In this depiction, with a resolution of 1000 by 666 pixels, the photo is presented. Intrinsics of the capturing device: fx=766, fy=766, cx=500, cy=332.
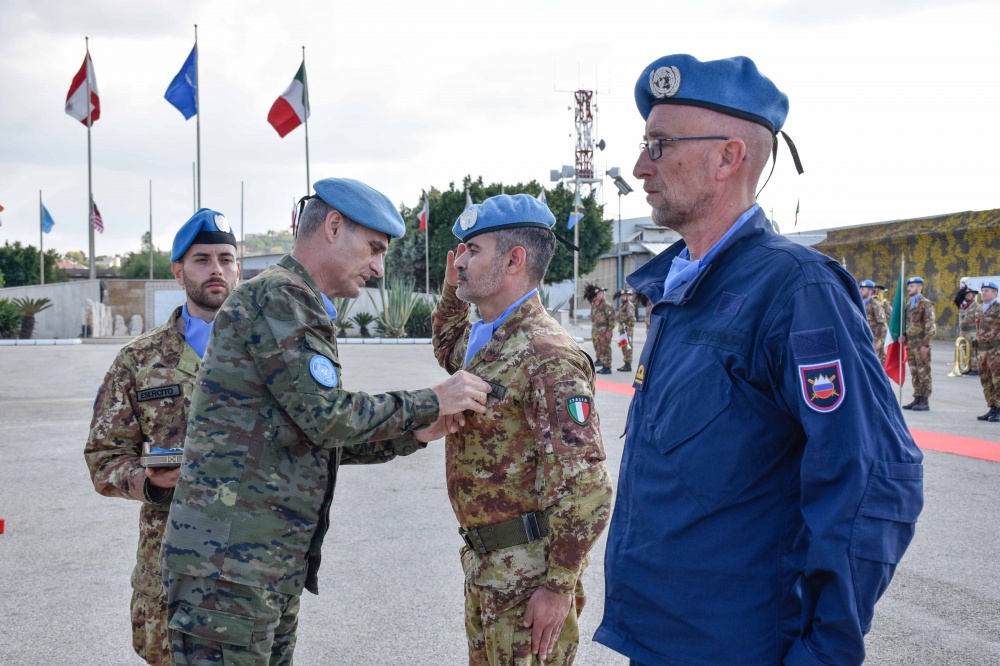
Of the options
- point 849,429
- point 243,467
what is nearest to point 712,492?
point 849,429

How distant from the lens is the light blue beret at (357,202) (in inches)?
88.3

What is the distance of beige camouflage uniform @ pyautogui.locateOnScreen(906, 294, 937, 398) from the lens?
1209 cm

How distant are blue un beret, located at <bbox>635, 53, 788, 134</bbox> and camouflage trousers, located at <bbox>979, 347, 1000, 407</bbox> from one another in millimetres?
10993

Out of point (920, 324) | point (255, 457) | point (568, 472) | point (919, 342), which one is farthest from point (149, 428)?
point (920, 324)

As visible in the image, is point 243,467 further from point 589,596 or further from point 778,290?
point 589,596

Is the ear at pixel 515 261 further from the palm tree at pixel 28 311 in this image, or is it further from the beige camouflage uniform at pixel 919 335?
the palm tree at pixel 28 311

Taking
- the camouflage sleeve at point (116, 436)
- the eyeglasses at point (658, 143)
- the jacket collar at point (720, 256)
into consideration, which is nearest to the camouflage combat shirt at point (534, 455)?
the jacket collar at point (720, 256)

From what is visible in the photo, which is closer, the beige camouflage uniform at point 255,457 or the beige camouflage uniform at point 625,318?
the beige camouflage uniform at point 255,457

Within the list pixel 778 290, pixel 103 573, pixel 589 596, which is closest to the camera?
pixel 778 290

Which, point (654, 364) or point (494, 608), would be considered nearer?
point (654, 364)

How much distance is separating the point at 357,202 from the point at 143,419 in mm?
1278

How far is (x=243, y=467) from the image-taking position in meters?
2.07

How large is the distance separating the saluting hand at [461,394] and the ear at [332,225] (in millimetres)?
547

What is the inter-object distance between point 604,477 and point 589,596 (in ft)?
7.63
